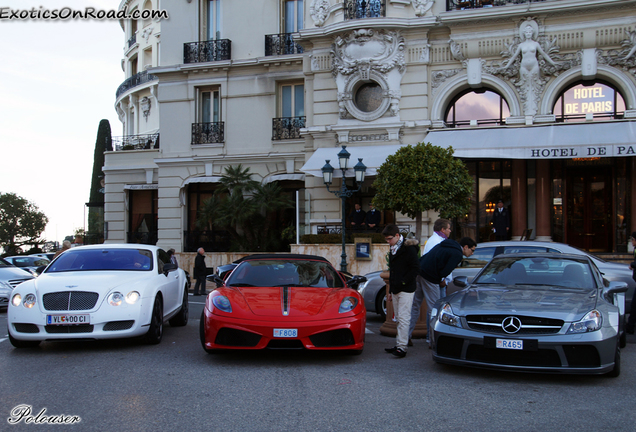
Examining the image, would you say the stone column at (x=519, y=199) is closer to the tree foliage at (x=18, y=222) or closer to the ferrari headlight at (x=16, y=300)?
the ferrari headlight at (x=16, y=300)

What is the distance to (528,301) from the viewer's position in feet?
21.7

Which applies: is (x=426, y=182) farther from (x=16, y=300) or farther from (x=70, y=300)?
(x=16, y=300)

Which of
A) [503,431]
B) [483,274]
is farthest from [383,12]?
[503,431]

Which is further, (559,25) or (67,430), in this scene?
(559,25)

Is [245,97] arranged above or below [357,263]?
above

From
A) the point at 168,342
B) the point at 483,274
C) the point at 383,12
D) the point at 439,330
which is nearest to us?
the point at 439,330

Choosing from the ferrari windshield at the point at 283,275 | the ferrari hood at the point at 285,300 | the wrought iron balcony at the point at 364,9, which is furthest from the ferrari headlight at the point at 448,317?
the wrought iron balcony at the point at 364,9

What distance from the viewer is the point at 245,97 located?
79.4 feet

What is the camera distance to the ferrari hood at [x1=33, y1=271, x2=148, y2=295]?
312 inches

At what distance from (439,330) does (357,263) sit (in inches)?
489

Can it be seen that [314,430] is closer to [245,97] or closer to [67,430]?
[67,430]

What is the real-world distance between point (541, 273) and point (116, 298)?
5.59 metres

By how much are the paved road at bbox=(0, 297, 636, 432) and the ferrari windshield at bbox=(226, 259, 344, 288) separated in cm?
98

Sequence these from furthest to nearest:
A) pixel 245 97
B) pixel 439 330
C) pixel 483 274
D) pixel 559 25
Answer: pixel 245 97 < pixel 559 25 < pixel 483 274 < pixel 439 330
